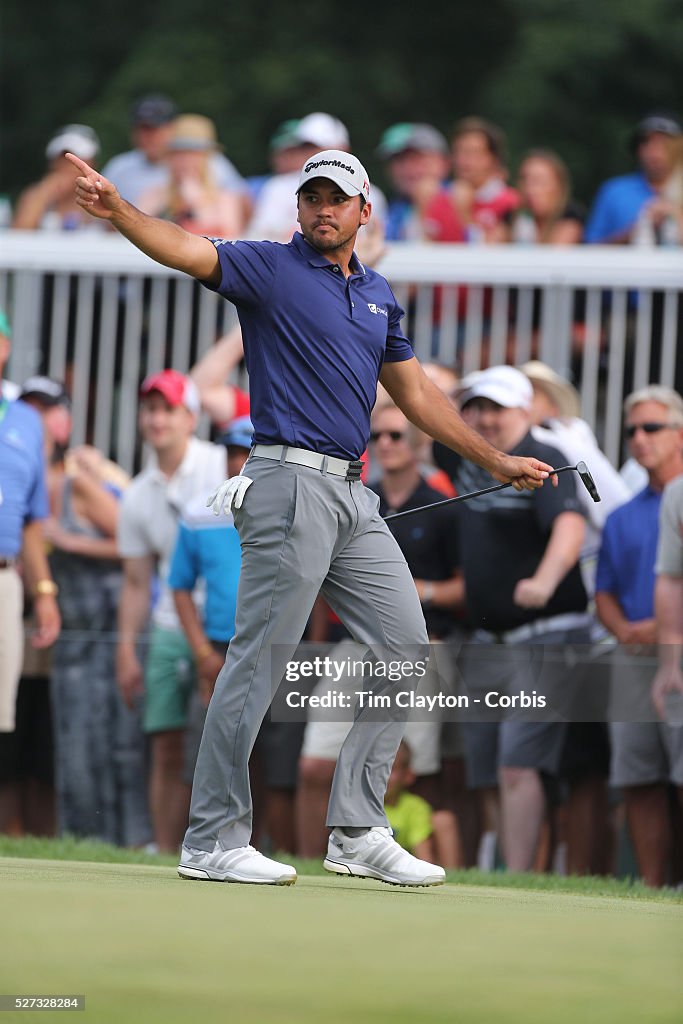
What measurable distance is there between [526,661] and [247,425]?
Answer: 1.66 meters

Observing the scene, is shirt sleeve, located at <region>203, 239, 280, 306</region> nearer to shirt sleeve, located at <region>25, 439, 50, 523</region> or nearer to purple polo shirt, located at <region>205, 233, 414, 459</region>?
purple polo shirt, located at <region>205, 233, 414, 459</region>

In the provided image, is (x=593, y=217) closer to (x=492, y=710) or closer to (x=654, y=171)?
(x=654, y=171)

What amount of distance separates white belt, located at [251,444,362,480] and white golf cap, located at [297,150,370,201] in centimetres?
78

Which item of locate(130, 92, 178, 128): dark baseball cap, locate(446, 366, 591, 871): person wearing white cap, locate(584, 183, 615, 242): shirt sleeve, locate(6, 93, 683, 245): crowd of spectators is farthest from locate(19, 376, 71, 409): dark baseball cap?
locate(584, 183, 615, 242): shirt sleeve

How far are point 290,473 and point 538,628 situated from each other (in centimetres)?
286

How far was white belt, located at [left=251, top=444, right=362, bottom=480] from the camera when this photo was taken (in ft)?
19.2

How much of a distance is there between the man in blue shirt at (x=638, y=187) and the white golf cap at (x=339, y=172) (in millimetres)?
5691

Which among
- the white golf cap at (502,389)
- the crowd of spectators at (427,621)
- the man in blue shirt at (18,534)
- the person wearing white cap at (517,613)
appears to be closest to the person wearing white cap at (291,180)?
the crowd of spectators at (427,621)

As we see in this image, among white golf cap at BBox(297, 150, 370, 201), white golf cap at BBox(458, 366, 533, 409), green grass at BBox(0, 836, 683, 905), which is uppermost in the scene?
white golf cap at BBox(297, 150, 370, 201)

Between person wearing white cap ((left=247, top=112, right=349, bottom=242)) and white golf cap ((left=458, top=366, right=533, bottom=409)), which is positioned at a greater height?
person wearing white cap ((left=247, top=112, right=349, bottom=242))

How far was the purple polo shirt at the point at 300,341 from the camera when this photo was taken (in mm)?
5836

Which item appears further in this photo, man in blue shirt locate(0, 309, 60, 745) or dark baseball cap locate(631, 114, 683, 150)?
dark baseball cap locate(631, 114, 683, 150)

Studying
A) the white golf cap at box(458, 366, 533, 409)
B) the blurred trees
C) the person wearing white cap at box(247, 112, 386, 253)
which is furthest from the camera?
the blurred trees

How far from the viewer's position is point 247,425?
8.86 metres
